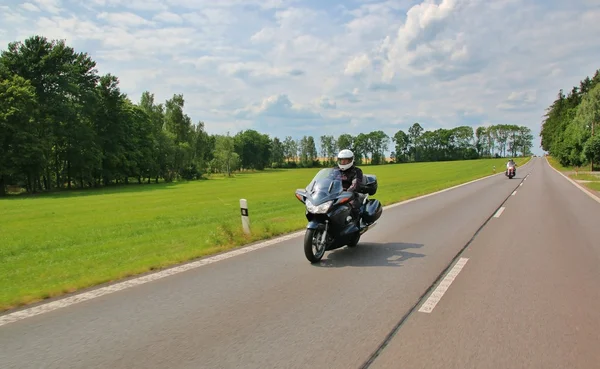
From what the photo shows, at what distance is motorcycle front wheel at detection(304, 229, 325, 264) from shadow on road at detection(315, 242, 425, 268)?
0.42ft

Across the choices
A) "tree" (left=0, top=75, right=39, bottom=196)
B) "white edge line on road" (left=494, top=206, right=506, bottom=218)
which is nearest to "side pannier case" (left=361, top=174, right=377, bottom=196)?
"white edge line on road" (left=494, top=206, right=506, bottom=218)

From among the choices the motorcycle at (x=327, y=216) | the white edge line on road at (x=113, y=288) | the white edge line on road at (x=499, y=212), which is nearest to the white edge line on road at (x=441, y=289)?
the motorcycle at (x=327, y=216)

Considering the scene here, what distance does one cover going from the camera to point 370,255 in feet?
25.1

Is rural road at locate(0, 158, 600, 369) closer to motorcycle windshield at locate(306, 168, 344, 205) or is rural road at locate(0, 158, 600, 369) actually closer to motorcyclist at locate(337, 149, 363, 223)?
motorcyclist at locate(337, 149, 363, 223)

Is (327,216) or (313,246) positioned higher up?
(327,216)

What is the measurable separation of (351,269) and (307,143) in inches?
6991

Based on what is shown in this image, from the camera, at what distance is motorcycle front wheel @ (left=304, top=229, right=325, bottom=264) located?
22.6 feet

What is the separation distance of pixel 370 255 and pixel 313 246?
119cm

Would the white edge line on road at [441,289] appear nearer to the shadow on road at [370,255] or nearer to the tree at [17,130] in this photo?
the shadow on road at [370,255]

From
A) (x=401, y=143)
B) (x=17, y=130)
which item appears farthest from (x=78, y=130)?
(x=401, y=143)

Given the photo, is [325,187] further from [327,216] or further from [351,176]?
[351,176]

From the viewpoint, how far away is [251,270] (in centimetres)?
659

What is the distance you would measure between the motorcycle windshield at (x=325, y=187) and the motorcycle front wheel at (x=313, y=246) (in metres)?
0.54

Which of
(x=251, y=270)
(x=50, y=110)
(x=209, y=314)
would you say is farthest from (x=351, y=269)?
(x=50, y=110)
